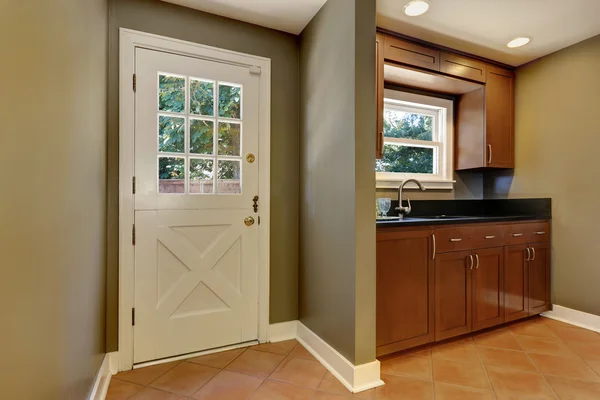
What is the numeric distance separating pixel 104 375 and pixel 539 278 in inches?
134

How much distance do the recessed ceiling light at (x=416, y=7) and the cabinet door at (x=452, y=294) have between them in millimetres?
1690

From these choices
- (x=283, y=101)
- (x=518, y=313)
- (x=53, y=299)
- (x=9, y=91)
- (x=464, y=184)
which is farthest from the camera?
(x=464, y=184)

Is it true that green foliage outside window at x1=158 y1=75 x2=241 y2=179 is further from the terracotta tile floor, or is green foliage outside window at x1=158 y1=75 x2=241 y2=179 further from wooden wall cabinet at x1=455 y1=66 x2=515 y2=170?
wooden wall cabinet at x1=455 y1=66 x2=515 y2=170

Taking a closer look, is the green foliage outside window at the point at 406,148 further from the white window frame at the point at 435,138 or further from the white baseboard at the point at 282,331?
the white baseboard at the point at 282,331

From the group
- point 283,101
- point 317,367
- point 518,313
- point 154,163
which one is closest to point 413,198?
point 518,313

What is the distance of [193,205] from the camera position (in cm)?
220

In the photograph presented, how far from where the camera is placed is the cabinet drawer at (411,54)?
2422 millimetres

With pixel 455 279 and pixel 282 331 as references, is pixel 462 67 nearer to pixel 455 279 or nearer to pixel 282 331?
pixel 455 279

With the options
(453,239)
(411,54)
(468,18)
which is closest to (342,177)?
(453,239)

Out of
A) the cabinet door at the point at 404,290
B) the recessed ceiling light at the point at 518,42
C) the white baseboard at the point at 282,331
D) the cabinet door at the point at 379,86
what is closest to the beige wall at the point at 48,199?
the white baseboard at the point at 282,331

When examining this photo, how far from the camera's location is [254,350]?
2279 mm

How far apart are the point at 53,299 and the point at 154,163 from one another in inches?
48.4

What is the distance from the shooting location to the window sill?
9.50 ft

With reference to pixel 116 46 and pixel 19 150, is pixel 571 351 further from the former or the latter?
pixel 116 46
